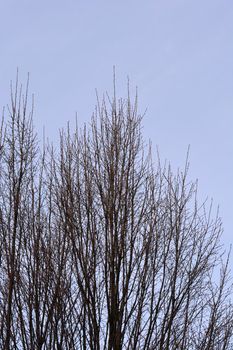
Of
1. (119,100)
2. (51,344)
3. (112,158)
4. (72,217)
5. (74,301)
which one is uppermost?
(119,100)

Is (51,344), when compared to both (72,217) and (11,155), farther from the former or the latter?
(11,155)

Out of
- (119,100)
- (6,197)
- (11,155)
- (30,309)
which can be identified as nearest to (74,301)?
(30,309)

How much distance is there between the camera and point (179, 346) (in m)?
7.22

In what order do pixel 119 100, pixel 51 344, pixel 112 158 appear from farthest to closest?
pixel 119 100 < pixel 112 158 < pixel 51 344

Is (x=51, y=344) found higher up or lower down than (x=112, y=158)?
lower down

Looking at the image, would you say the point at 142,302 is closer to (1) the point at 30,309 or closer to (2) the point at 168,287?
(2) the point at 168,287

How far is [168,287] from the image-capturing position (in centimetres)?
712

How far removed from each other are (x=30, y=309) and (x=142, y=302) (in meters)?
1.18

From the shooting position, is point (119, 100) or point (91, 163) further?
point (119, 100)

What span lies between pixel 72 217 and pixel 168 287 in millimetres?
1289

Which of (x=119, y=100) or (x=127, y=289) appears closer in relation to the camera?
(x=127, y=289)

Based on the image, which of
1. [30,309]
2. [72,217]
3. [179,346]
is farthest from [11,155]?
[179,346]

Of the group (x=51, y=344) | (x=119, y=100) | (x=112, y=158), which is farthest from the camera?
(x=119, y=100)

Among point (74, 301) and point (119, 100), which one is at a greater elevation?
point (119, 100)
